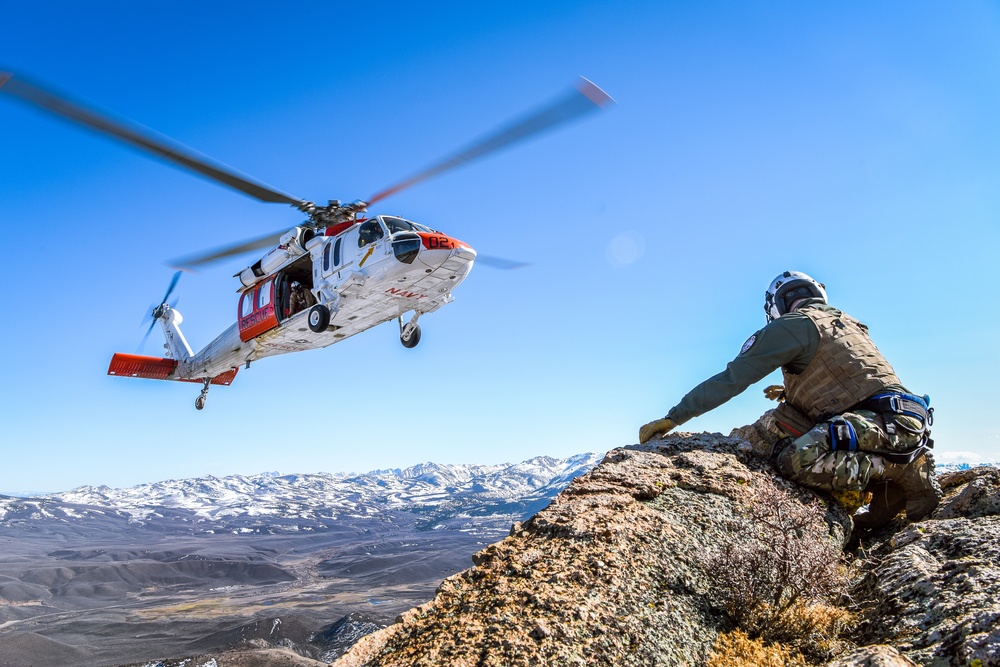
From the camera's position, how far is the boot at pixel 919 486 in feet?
14.1

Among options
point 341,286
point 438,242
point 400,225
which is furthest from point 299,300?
point 438,242

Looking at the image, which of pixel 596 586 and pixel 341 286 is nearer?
pixel 596 586

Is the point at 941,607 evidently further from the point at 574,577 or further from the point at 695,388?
the point at 695,388

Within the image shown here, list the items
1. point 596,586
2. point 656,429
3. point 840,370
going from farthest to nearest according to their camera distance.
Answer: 1. point 656,429
2. point 840,370
3. point 596,586

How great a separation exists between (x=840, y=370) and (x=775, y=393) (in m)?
0.97

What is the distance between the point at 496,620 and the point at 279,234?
18986 mm

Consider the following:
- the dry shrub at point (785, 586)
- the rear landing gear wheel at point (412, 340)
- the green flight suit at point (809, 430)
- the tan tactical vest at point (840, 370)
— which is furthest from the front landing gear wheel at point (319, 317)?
the dry shrub at point (785, 586)

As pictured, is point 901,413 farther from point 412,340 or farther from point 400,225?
point 412,340

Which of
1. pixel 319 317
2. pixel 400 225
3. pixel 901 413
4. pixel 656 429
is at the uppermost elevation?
pixel 400 225

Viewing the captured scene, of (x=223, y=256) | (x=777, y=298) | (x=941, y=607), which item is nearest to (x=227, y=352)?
(x=223, y=256)

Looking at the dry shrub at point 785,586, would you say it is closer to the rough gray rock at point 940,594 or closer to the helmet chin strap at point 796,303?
the rough gray rock at point 940,594

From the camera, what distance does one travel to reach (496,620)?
2693 millimetres

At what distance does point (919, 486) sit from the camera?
4.34 meters

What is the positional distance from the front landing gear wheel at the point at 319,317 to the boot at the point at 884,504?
16504mm
